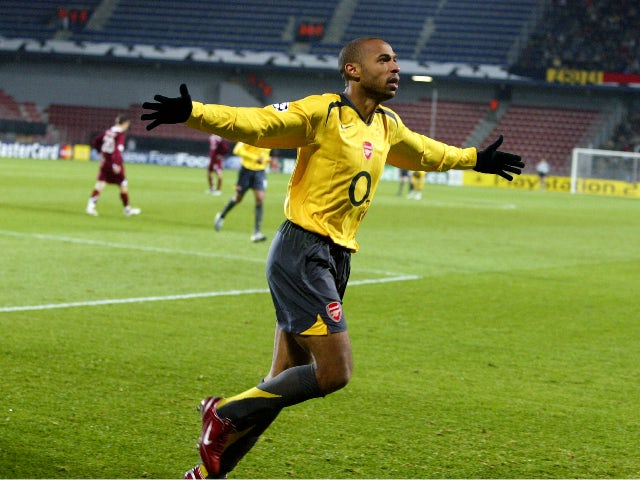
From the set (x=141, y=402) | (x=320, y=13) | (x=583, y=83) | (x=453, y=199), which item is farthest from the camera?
(x=320, y=13)

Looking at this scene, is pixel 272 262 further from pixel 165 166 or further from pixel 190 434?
pixel 165 166

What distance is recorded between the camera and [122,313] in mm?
10477

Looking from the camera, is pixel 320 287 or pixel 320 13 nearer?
pixel 320 287

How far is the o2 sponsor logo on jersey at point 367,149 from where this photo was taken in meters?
5.39

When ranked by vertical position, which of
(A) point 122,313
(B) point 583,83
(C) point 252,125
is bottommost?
(A) point 122,313

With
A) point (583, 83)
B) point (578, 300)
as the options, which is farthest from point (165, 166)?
point (578, 300)

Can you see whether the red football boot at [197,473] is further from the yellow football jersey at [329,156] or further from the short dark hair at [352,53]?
the short dark hair at [352,53]

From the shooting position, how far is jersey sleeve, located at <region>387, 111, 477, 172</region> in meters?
5.89

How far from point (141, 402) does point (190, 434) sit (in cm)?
80

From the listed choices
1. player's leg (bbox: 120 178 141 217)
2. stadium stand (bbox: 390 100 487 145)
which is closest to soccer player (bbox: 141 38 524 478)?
player's leg (bbox: 120 178 141 217)

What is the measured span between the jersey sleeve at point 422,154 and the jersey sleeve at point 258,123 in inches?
31.0

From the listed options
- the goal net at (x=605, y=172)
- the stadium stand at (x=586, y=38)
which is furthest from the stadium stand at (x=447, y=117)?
the goal net at (x=605, y=172)

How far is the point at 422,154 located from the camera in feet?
19.9

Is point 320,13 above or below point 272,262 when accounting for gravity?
above
